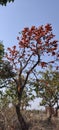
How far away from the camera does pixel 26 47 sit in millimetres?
21781

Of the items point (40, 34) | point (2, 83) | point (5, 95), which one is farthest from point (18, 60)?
point (5, 95)

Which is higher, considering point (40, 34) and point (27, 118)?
point (40, 34)

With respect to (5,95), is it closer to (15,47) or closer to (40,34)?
(15,47)

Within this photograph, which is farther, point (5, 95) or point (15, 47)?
point (5, 95)

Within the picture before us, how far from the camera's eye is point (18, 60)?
21.8m

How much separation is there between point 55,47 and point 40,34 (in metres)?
1.31

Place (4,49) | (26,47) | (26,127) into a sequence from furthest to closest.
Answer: (4,49), (26,47), (26,127)

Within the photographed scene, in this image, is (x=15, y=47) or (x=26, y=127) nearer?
(x=26, y=127)

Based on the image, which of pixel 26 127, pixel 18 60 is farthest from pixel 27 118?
pixel 18 60

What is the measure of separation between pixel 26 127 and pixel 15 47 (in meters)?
5.58

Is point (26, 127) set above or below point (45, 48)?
below

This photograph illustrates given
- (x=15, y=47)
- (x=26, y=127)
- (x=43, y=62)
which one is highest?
(x=15, y=47)

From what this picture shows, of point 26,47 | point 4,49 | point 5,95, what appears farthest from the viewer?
point 5,95

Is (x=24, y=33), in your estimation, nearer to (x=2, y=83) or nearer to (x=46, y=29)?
(x=46, y=29)
